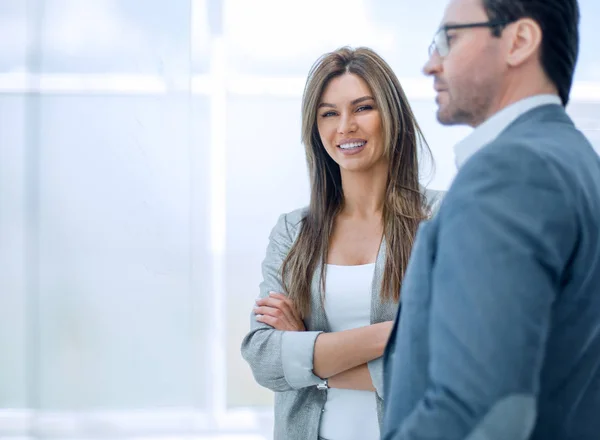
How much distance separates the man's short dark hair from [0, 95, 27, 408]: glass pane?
2.34 metres

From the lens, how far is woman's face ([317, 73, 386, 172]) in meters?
1.85

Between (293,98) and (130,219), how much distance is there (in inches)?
31.0

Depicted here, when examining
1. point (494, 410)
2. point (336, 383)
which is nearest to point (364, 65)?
point (336, 383)

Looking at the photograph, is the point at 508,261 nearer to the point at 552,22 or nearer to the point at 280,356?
the point at 552,22

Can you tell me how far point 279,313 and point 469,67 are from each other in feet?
3.36

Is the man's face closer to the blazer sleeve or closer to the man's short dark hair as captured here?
the man's short dark hair

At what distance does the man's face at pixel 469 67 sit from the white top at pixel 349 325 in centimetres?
88

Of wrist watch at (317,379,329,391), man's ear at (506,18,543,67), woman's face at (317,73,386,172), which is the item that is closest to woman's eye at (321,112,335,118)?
woman's face at (317,73,386,172)

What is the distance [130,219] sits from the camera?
276cm

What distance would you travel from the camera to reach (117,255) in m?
2.77

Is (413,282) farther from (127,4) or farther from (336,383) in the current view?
(127,4)

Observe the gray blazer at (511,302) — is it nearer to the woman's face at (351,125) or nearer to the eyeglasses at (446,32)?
the eyeglasses at (446,32)

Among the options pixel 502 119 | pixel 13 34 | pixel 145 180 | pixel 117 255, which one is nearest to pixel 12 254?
pixel 117 255

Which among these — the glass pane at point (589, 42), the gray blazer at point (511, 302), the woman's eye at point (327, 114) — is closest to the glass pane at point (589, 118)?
the glass pane at point (589, 42)
